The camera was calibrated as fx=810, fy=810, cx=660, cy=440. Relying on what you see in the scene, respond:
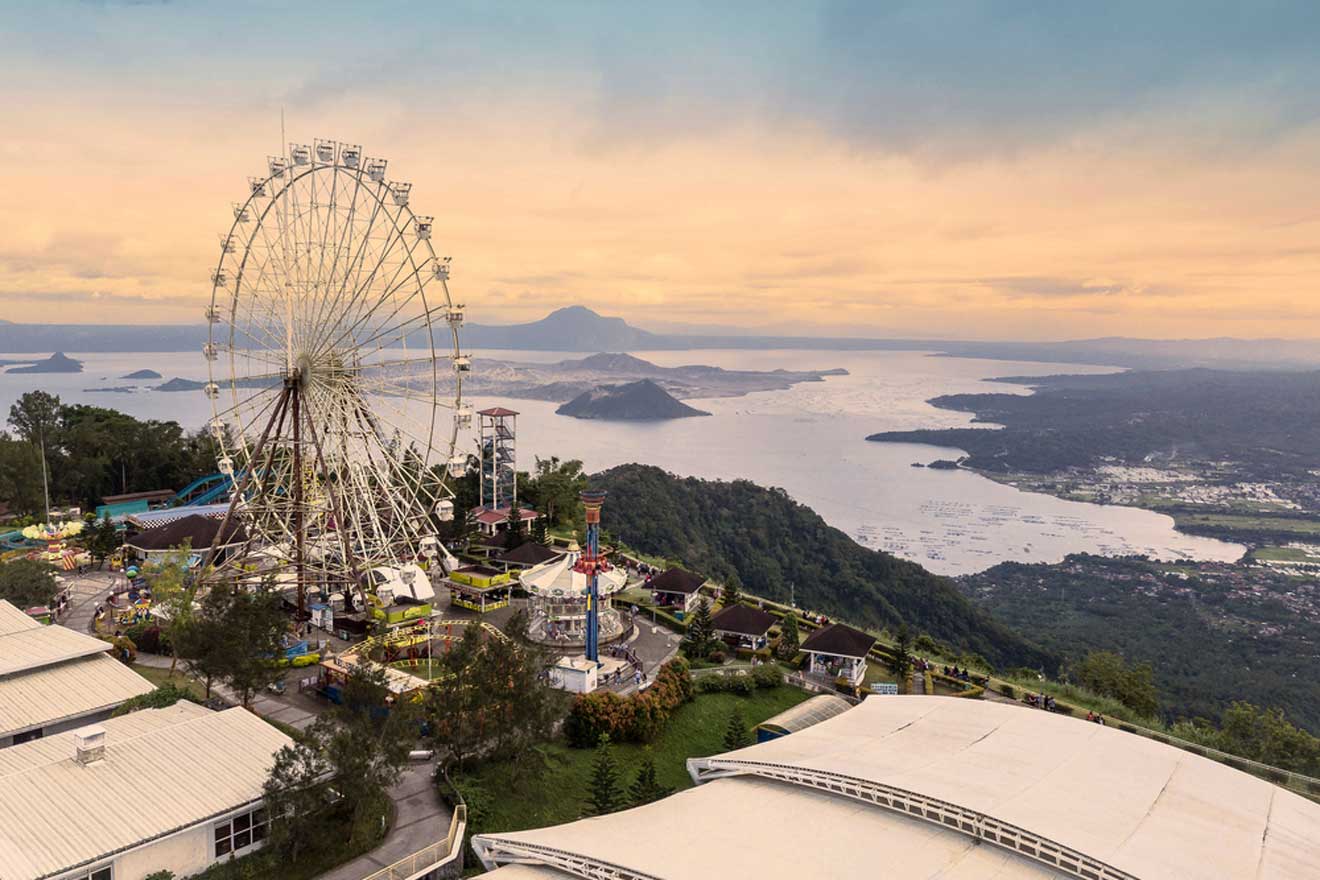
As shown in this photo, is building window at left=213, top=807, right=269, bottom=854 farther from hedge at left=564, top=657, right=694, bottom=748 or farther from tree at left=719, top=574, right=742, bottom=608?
tree at left=719, top=574, right=742, bottom=608

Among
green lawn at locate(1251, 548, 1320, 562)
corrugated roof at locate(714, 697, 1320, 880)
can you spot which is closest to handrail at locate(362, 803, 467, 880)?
corrugated roof at locate(714, 697, 1320, 880)

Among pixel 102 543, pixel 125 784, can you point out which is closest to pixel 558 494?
pixel 102 543

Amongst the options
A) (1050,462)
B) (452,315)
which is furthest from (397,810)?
(1050,462)

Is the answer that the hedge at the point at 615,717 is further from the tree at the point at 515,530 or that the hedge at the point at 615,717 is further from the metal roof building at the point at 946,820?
the tree at the point at 515,530

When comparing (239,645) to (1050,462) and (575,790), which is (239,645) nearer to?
(575,790)

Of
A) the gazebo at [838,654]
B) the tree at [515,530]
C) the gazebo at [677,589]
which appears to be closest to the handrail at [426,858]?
the gazebo at [838,654]
